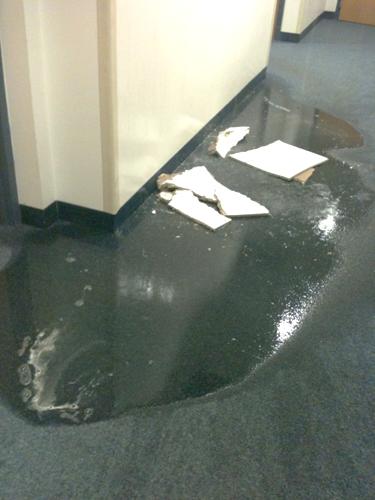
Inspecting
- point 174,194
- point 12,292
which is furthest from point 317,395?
point 174,194

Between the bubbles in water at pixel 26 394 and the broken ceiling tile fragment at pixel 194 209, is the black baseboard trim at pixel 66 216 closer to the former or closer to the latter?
the broken ceiling tile fragment at pixel 194 209

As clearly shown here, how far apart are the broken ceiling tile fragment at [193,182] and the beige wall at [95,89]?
90 millimetres

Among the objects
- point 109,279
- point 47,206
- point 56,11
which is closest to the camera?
point 56,11

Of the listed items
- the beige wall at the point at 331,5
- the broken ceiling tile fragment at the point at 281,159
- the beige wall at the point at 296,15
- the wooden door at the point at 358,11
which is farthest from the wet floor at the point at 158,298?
the beige wall at the point at 331,5

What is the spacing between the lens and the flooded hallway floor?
4.15 feet

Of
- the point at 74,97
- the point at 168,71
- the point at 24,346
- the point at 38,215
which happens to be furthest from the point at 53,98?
the point at 24,346

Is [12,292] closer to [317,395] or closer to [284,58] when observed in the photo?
[317,395]

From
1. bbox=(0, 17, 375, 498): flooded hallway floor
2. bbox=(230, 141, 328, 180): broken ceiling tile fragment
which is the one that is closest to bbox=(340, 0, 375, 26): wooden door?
bbox=(230, 141, 328, 180): broken ceiling tile fragment

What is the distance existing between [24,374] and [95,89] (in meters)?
1.02

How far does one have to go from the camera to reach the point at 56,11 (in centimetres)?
174

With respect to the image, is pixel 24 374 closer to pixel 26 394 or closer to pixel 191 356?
pixel 26 394

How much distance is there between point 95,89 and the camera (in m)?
1.85

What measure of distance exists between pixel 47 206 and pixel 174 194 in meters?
→ 0.60

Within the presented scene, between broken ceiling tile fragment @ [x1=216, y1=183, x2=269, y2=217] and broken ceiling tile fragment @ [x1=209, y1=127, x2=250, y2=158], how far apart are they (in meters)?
0.47
